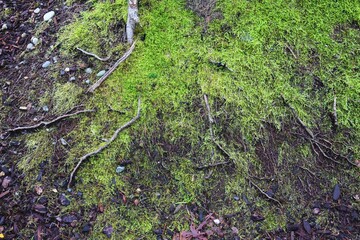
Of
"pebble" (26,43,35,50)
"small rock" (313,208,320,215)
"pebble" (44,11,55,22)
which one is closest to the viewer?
"small rock" (313,208,320,215)

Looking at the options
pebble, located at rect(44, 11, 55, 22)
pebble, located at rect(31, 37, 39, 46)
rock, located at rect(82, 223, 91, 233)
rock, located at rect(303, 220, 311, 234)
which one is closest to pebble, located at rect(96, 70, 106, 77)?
pebble, located at rect(31, 37, 39, 46)

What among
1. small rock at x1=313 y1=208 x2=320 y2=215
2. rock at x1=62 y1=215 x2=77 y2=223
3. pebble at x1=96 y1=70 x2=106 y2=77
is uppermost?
pebble at x1=96 y1=70 x2=106 y2=77

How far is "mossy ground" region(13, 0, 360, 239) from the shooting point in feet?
7.99

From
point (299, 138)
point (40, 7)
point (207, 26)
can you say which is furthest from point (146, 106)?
point (40, 7)

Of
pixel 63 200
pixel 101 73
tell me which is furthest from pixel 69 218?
pixel 101 73

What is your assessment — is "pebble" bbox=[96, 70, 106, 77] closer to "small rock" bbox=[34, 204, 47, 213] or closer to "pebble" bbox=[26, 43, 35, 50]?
"pebble" bbox=[26, 43, 35, 50]

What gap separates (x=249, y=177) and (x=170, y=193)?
57cm

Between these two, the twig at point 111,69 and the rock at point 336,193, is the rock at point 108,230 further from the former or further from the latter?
the rock at point 336,193

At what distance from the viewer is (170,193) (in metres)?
2.44

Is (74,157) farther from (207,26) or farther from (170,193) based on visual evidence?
(207,26)

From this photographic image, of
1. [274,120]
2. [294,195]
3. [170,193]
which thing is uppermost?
[274,120]

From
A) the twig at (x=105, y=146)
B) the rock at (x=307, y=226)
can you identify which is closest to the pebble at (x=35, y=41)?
the twig at (x=105, y=146)

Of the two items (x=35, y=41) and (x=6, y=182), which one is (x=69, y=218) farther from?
(x=35, y=41)

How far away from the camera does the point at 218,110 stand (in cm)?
265
